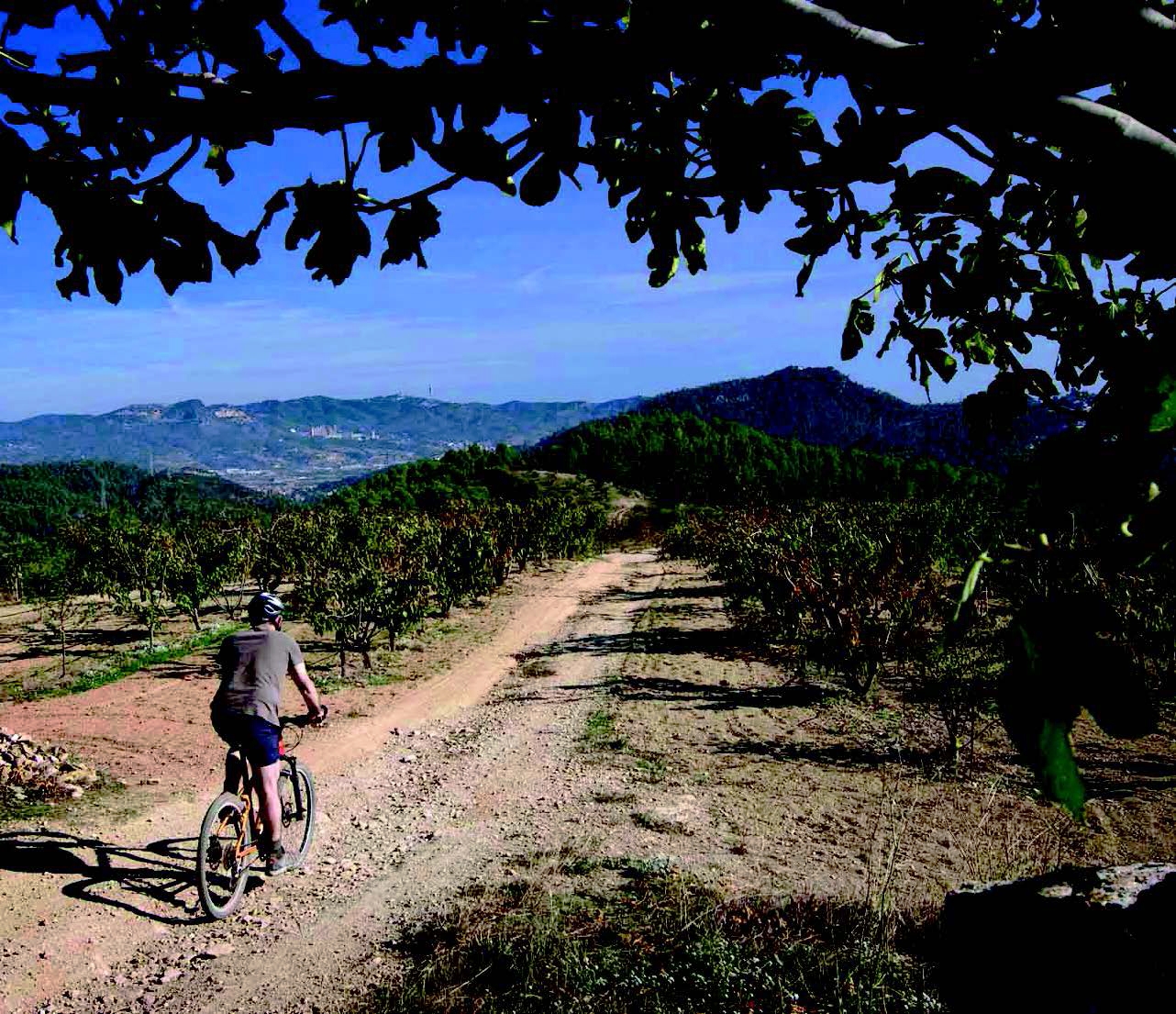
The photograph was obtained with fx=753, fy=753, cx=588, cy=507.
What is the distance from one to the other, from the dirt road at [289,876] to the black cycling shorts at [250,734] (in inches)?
41.8

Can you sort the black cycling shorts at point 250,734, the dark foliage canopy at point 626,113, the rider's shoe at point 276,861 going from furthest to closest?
the rider's shoe at point 276,861
the black cycling shorts at point 250,734
the dark foliage canopy at point 626,113

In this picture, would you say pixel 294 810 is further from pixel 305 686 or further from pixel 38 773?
pixel 38 773

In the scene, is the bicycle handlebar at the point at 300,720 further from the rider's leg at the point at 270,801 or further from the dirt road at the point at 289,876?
the dirt road at the point at 289,876

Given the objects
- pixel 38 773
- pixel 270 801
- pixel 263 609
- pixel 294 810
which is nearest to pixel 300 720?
pixel 270 801

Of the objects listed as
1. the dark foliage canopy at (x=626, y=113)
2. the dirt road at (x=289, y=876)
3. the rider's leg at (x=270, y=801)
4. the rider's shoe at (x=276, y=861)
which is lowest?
the dirt road at (x=289, y=876)

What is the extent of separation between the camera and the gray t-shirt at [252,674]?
15.9 ft

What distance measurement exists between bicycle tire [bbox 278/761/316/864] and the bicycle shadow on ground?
2.28 feet

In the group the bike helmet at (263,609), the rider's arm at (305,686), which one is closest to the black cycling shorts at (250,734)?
the rider's arm at (305,686)

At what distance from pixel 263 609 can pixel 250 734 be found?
0.81m

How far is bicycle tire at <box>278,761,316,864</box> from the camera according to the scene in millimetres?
5730

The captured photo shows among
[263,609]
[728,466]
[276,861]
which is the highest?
[263,609]

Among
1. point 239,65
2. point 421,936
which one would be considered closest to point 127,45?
point 239,65

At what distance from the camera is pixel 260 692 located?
4848 millimetres

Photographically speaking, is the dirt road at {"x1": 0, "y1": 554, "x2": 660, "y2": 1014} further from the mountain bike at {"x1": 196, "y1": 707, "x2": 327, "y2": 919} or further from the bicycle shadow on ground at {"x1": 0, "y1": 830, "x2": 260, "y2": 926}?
the mountain bike at {"x1": 196, "y1": 707, "x2": 327, "y2": 919}
